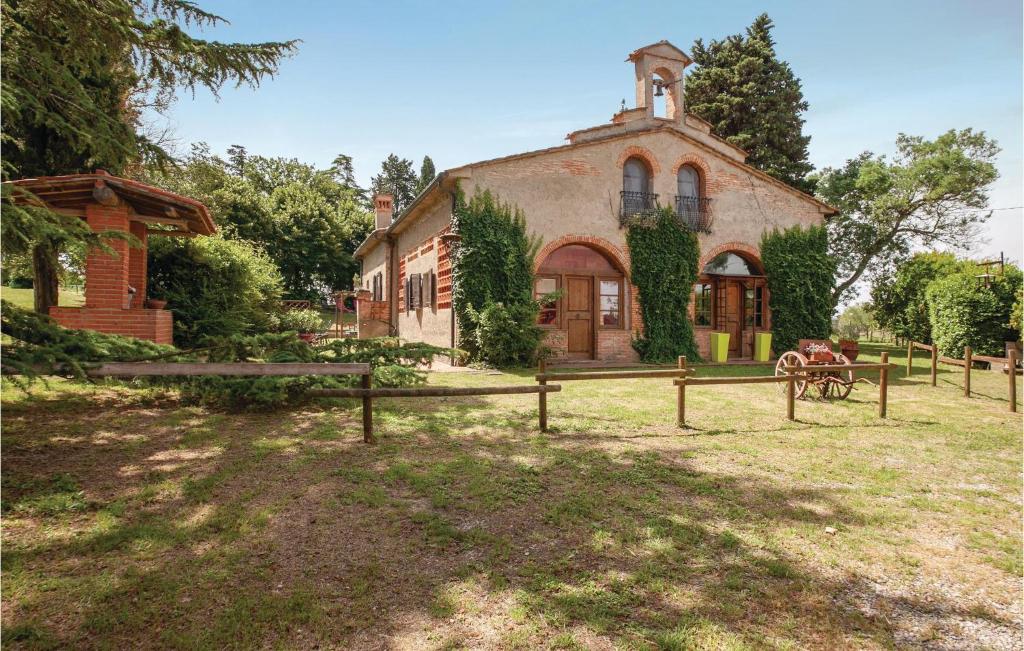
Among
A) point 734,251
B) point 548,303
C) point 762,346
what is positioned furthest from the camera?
point 734,251

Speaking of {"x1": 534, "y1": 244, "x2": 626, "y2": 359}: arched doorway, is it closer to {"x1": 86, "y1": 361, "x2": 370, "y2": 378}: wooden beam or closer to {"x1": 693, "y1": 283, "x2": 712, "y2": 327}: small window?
{"x1": 693, "y1": 283, "x2": 712, "y2": 327}: small window

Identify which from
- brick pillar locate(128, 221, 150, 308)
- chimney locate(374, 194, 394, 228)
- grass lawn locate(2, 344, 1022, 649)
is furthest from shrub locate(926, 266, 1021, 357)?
brick pillar locate(128, 221, 150, 308)

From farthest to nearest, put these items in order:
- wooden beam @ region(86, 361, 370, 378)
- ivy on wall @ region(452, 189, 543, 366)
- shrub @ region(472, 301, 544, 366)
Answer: ivy on wall @ region(452, 189, 543, 366), shrub @ region(472, 301, 544, 366), wooden beam @ region(86, 361, 370, 378)

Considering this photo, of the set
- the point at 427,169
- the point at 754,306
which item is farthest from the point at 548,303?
the point at 427,169

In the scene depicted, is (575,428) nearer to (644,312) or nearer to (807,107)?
(644,312)

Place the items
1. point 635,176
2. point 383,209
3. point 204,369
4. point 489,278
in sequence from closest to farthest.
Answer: point 204,369 < point 489,278 < point 635,176 < point 383,209

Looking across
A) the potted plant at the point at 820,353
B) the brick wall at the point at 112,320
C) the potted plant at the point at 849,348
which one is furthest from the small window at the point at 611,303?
the brick wall at the point at 112,320

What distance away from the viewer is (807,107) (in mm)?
26484

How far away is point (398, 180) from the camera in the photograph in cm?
6147

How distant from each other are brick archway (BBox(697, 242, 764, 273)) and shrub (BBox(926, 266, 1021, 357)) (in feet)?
21.7

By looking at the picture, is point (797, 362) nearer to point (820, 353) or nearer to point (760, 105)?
point (820, 353)

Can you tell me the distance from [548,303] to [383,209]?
42.5ft

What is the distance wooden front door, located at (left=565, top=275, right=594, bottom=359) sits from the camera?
14.1 m

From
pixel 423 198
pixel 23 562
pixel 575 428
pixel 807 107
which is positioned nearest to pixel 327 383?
pixel 575 428
